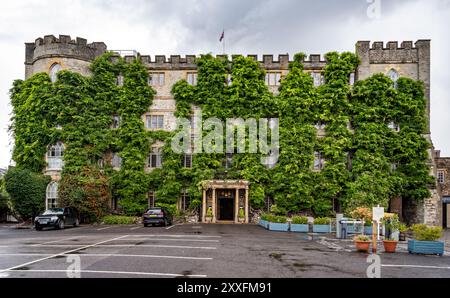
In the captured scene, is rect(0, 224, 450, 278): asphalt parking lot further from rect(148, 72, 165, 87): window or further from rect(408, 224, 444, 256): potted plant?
rect(148, 72, 165, 87): window

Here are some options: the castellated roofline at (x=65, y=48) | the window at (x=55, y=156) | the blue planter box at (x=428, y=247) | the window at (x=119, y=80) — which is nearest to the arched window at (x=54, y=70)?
the castellated roofline at (x=65, y=48)

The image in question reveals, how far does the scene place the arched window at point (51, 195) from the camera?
105 feet

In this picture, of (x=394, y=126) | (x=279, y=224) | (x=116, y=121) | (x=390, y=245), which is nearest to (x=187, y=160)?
(x=116, y=121)

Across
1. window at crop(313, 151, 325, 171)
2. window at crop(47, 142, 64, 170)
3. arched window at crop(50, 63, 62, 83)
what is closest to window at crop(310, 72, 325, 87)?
window at crop(313, 151, 325, 171)

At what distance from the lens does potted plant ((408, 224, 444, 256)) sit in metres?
15.5

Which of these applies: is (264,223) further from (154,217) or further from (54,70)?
(54,70)

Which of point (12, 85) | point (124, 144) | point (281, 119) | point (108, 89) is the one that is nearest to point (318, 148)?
point (281, 119)

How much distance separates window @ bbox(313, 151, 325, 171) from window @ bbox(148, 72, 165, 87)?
14.2 meters

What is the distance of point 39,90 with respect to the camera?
→ 32875mm

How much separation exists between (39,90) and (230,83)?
15405 mm

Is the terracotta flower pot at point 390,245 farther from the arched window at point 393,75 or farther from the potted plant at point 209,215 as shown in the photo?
the arched window at point 393,75

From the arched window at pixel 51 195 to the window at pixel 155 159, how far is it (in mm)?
7508

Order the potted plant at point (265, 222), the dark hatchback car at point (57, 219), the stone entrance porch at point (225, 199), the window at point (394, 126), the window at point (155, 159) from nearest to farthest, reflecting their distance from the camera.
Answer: the dark hatchback car at point (57, 219), the potted plant at point (265, 222), the stone entrance porch at point (225, 199), the window at point (394, 126), the window at point (155, 159)

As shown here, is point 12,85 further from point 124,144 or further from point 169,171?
point 169,171
